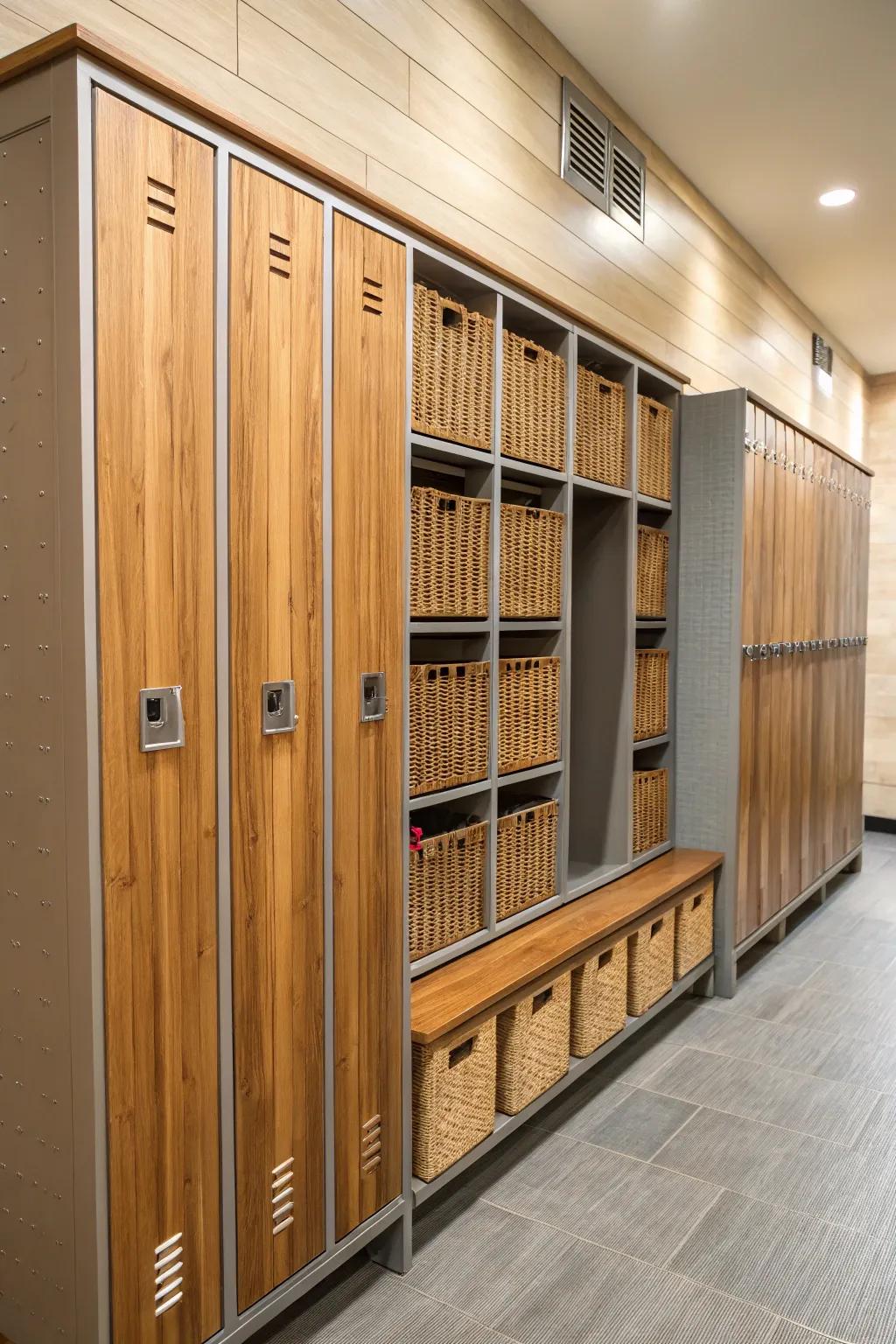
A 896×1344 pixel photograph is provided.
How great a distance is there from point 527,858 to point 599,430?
1.36 m

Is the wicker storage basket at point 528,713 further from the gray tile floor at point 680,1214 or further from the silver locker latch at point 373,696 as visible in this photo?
the gray tile floor at point 680,1214

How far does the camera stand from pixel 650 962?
3.12 m

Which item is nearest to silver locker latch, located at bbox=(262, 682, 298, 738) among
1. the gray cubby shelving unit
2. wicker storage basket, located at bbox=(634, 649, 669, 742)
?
the gray cubby shelving unit

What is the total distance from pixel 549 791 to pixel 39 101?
2145 millimetres

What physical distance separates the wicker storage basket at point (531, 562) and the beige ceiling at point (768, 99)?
1630mm

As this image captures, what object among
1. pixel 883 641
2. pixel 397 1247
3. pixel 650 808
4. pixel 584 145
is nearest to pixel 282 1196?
pixel 397 1247

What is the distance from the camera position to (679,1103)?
284cm

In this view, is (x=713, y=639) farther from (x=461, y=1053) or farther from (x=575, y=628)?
(x=461, y=1053)

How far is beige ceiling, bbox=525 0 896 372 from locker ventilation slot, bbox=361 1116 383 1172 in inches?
123

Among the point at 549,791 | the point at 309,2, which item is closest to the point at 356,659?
the point at 549,791

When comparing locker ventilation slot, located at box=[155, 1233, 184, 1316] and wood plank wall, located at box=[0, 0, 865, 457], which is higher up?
wood plank wall, located at box=[0, 0, 865, 457]

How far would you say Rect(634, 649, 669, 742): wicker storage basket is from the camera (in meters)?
3.42

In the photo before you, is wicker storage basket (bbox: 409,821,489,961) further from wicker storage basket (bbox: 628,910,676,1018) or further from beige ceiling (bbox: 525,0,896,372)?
beige ceiling (bbox: 525,0,896,372)

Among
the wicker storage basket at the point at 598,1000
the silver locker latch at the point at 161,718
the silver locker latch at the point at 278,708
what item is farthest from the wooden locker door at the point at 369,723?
the wicker storage basket at the point at 598,1000
